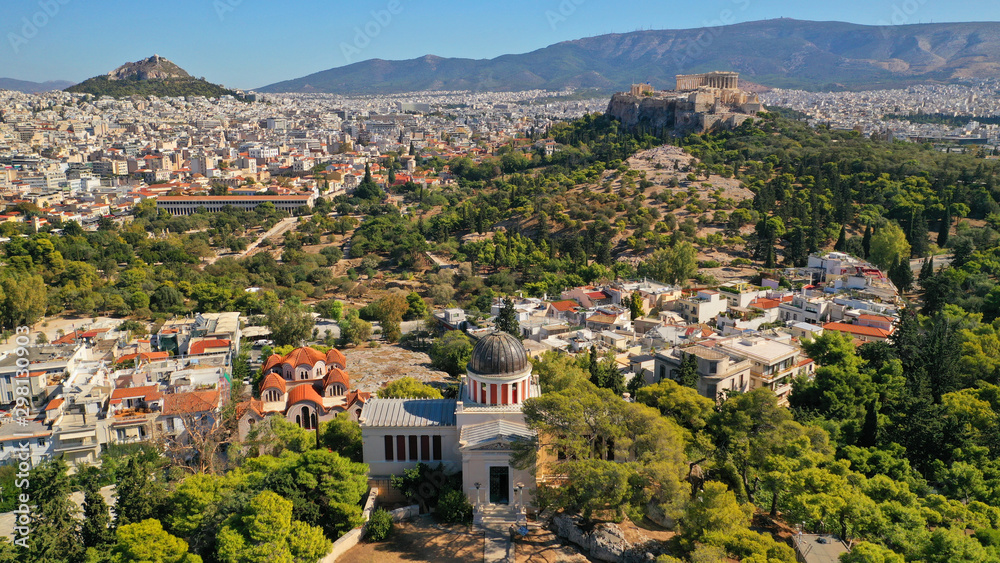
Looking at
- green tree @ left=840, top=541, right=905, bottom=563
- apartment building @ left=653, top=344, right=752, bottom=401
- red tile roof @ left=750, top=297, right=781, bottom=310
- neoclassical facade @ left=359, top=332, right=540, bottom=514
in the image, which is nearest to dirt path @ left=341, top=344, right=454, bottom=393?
neoclassical facade @ left=359, top=332, right=540, bottom=514

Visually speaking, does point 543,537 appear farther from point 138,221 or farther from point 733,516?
point 138,221

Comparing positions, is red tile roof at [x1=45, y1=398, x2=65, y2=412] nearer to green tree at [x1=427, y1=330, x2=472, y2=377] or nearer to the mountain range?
green tree at [x1=427, y1=330, x2=472, y2=377]

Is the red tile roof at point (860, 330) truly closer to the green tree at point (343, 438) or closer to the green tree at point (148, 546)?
the green tree at point (343, 438)

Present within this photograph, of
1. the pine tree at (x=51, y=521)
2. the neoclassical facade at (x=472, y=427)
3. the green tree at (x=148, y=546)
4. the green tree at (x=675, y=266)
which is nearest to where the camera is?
the pine tree at (x=51, y=521)

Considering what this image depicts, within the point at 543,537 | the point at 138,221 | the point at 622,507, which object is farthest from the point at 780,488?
the point at 138,221

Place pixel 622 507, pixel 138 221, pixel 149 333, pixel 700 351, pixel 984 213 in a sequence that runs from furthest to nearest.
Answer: pixel 138 221 → pixel 984 213 → pixel 149 333 → pixel 700 351 → pixel 622 507

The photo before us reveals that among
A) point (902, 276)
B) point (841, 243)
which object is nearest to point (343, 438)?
point (902, 276)

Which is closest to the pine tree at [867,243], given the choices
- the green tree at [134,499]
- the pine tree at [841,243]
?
the pine tree at [841,243]
